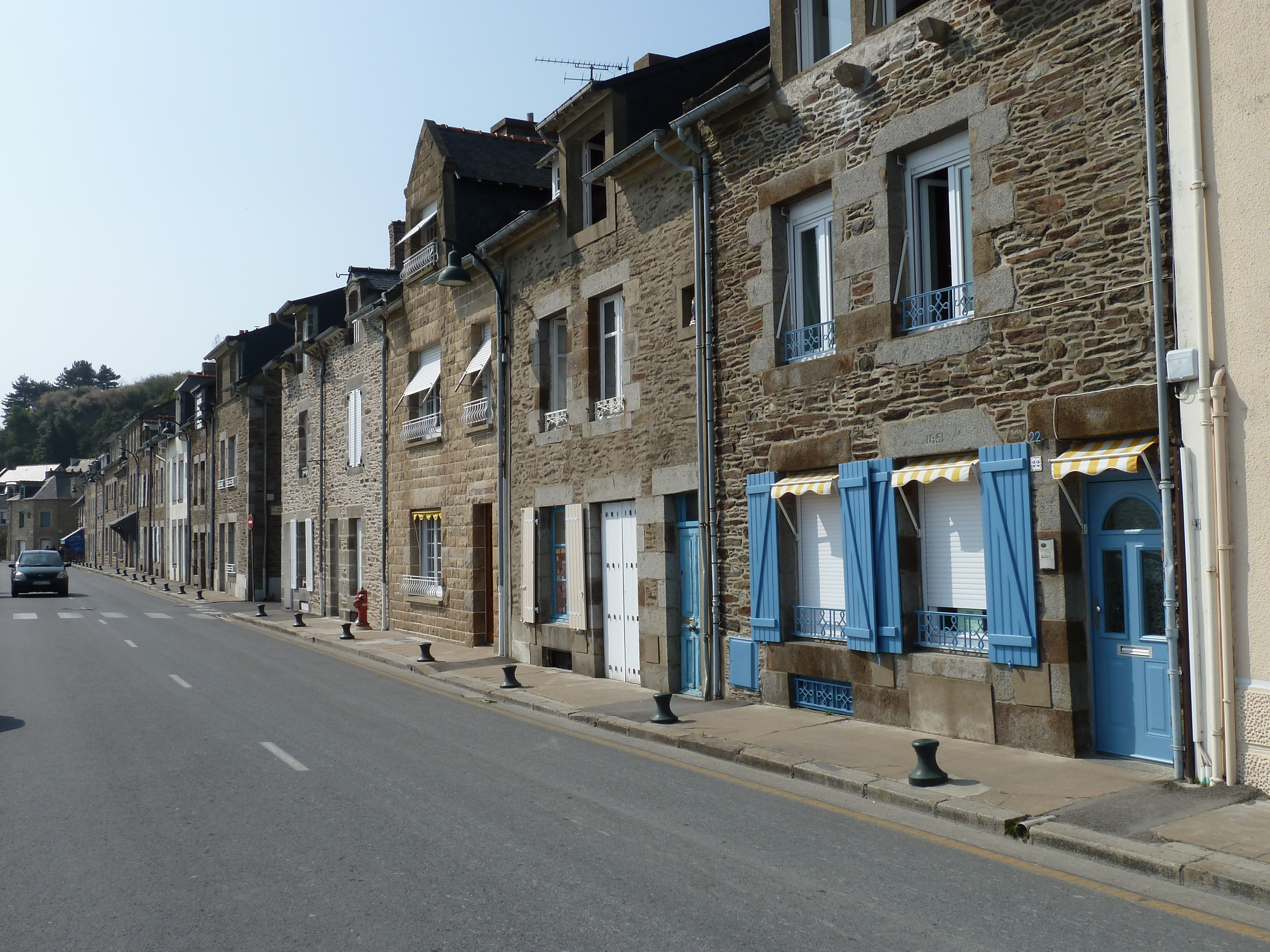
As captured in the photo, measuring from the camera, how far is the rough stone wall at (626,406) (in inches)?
481

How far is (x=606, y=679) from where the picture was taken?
13594 mm

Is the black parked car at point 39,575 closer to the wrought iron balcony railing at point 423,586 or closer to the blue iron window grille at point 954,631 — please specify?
the wrought iron balcony railing at point 423,586

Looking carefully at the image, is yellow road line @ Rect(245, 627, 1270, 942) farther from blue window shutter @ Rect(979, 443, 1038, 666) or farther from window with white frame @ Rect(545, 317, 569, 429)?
window with white frame @ Rect(545, 317, 569, 429)

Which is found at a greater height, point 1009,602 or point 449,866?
point 1009,602

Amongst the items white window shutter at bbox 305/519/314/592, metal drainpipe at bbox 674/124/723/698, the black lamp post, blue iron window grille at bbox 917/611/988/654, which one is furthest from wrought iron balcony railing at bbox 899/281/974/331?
white window shutter at bbox 305/519/314/592

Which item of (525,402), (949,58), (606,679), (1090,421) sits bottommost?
(606,679)

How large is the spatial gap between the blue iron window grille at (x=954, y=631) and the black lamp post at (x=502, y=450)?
335 inches

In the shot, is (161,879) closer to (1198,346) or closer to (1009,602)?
(1009,602)

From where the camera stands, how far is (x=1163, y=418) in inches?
277

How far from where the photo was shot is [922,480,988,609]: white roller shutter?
8711mm

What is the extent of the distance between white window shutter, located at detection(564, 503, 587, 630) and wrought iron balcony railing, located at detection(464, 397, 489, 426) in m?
3.35

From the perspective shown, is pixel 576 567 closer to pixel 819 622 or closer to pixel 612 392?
pixel 612 392

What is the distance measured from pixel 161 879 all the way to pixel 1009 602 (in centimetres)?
618

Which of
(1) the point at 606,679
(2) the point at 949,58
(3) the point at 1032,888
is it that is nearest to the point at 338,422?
(1) the point at 606,679
